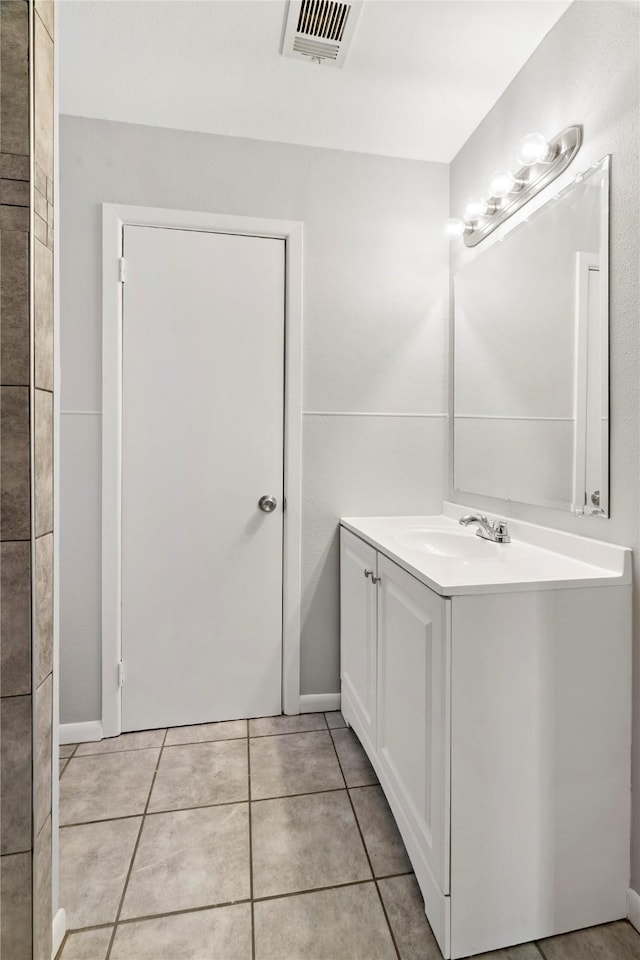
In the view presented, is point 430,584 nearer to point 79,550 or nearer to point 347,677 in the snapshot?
point 347,677

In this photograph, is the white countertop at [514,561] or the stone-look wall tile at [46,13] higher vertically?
the stone-look wall tile at [46,13]

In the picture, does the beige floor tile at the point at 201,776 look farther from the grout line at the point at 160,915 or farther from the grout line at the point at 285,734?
the grout line at the point at 160,915

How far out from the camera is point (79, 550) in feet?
6.49

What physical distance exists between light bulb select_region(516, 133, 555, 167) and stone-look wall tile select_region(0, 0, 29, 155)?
1315 mm

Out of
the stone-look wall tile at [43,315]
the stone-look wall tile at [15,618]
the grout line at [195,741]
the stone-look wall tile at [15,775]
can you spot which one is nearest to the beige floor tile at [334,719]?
the grout line at [195,741]

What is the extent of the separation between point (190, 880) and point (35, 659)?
2.64 ft

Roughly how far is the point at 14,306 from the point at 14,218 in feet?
0.54

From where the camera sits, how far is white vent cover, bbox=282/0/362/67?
145cm

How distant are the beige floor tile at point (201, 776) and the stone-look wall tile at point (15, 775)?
2.34 ft

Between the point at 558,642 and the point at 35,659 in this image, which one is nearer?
the point at 35,659

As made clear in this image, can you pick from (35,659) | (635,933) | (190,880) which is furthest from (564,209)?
(190,880)

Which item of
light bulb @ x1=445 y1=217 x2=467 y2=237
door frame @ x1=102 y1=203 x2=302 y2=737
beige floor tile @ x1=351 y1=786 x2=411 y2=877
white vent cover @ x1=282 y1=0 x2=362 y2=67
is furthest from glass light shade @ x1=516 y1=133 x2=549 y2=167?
beige floor tile @ x1=351 y1=786 x2=411 y2=877

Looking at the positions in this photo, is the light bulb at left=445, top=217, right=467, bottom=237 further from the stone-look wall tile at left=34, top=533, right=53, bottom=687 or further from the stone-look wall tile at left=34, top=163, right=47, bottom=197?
the stone-look wall tile at left=34, top=533, right=53, bottom=687

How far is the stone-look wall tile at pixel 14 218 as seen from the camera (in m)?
0.95
